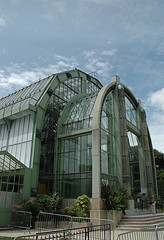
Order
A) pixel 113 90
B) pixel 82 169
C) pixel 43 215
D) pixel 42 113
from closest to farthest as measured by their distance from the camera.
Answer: pixel 43 215 < pixel 82 169 < pixel 42 113 < pixel 113 90

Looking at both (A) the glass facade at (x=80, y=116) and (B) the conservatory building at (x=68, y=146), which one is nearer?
(B) the conservatory building at (x=68, y=146)

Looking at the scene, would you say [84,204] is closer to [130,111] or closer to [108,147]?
[108,147]

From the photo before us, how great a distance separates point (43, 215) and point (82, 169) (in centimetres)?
548

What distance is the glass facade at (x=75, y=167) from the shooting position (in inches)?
750

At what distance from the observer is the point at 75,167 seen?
20.2 metres

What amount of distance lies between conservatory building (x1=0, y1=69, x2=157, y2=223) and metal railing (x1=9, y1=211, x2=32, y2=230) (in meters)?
0.67

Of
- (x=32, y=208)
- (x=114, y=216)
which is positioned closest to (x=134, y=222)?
(x=114, y=216)

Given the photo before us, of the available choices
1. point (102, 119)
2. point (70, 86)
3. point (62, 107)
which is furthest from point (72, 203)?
point (70, 86)

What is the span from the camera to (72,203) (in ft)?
58.9

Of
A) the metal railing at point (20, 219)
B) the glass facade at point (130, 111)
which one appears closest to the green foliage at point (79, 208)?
the metal railing at point (20, 219)

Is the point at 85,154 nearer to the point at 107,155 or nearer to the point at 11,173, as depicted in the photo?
the point at 107,155

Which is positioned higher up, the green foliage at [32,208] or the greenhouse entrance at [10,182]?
the greenhouse entrance at [10,182]

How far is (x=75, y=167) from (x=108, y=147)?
3655 millimetres

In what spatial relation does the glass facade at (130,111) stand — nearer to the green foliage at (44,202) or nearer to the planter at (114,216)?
the planter at (114,216)
